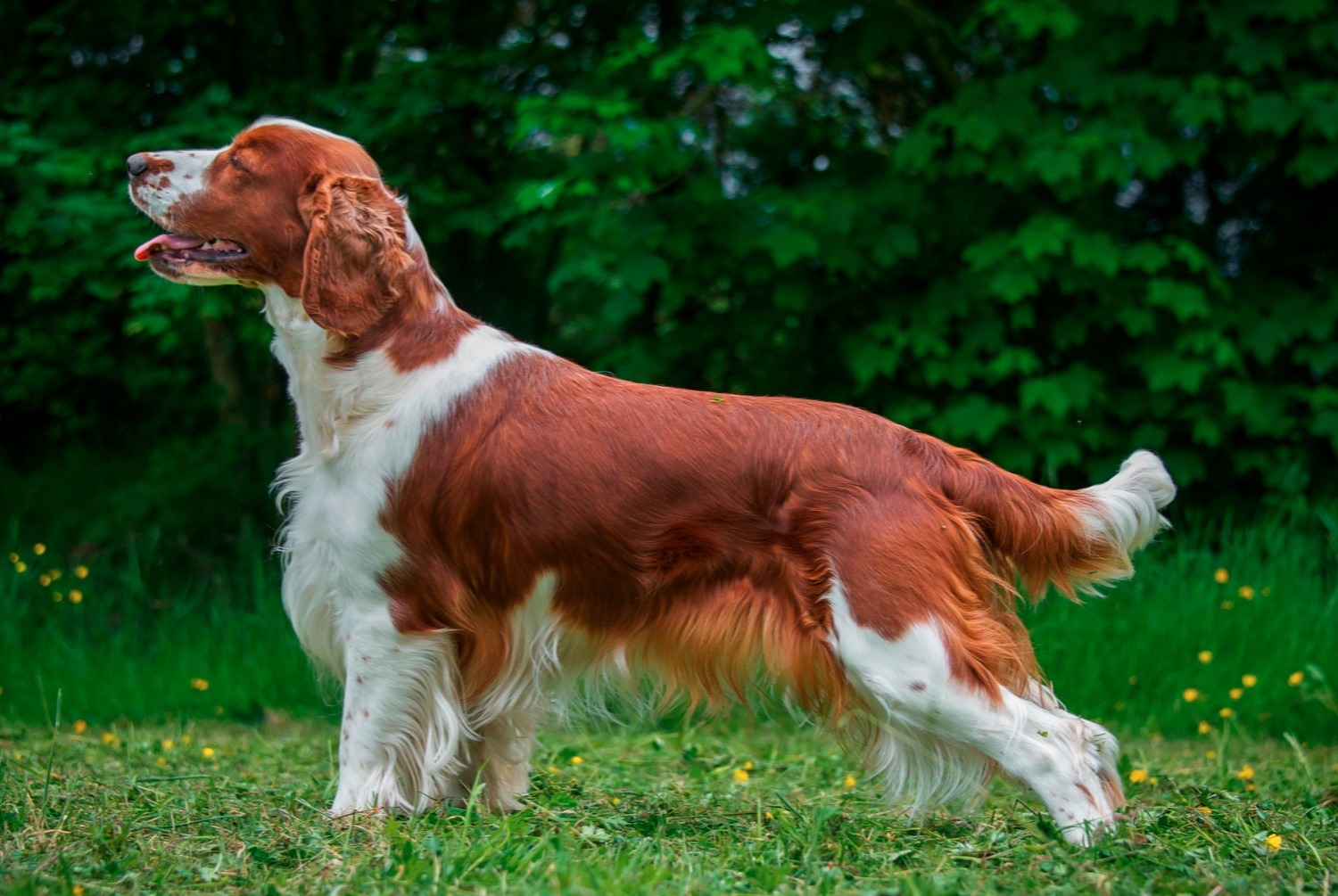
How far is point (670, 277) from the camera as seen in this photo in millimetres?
5945

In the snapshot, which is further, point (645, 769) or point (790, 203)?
point (790, 203)

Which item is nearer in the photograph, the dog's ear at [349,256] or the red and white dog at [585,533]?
the red and white dog at [585,533]

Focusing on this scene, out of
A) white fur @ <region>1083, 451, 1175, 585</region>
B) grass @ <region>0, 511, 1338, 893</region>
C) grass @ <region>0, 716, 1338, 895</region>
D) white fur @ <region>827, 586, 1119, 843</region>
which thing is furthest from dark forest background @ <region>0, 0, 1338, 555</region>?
white fur @ <region>827, 586, 1119, 843</region>

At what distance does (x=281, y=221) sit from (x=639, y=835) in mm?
1702

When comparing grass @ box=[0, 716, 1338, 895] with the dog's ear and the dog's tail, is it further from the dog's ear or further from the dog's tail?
the dog's ear

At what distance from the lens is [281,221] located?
10.5ft

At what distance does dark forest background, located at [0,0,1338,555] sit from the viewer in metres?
5.58

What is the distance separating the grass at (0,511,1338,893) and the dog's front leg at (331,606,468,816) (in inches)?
5.2

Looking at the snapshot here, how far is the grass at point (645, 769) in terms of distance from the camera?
105 inches

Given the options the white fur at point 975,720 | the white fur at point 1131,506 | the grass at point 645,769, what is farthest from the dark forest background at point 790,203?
the white fur at point 975,720

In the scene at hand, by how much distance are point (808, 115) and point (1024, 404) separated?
193 cm

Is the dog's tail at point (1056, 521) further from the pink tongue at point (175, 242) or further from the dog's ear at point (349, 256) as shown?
the pink tongue at point (175, 242)

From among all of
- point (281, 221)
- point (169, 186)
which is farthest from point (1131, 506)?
point (169, 186)

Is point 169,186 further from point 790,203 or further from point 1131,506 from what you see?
point 790,203
